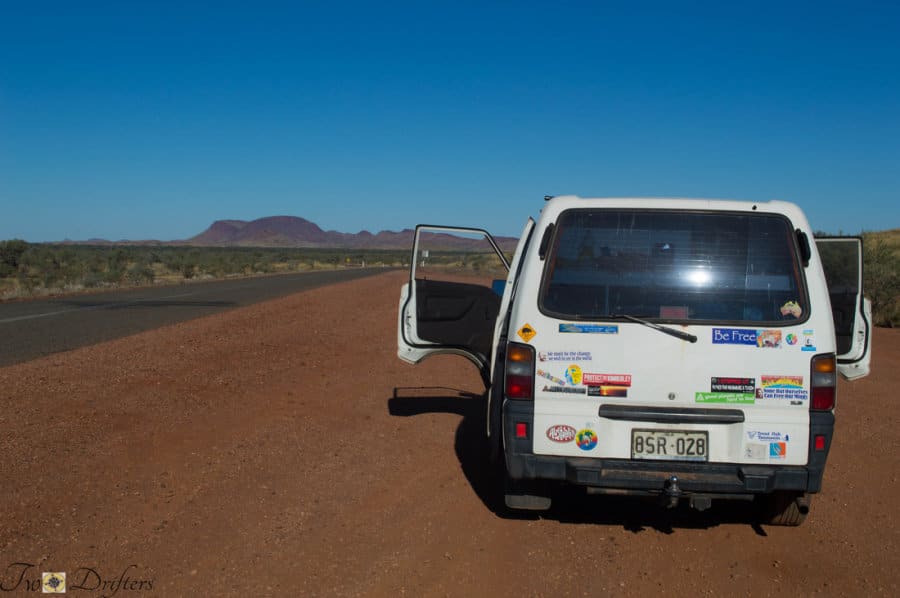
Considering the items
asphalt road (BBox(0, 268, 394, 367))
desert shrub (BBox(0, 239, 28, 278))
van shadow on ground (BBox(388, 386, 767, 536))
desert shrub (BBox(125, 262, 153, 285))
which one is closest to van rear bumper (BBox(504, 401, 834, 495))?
van shadow on ground (BBox(388, 386, 767, 536))

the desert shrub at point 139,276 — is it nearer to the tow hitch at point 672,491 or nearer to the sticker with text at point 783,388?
the tow hitch at point 672,491

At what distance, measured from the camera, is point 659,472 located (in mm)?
4418

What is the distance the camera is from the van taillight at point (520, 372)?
14.6ft

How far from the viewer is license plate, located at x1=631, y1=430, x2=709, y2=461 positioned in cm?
440

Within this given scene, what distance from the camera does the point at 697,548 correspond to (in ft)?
15.6

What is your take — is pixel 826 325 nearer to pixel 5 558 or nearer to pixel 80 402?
pixel 5 558

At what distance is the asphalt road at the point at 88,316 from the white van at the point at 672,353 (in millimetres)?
9495

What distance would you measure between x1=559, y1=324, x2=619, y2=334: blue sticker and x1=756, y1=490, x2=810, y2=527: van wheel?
1551mm

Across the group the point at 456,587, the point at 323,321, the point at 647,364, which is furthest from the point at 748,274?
the point at 323,321

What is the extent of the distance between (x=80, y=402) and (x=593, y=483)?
6.28 m

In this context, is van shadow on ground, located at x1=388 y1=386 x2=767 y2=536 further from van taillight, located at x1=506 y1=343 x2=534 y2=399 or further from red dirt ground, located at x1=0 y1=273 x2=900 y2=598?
van taillight, located at x1=506 y1=343 x2=534 y2=399

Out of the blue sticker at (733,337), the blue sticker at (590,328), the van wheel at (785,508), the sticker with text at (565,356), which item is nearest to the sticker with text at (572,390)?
the sticker with text at (565,356)

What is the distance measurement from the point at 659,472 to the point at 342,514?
206cm

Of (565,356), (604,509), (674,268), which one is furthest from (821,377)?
(604,509)
